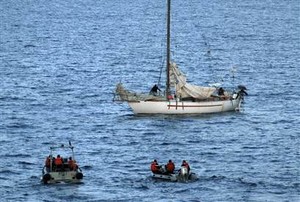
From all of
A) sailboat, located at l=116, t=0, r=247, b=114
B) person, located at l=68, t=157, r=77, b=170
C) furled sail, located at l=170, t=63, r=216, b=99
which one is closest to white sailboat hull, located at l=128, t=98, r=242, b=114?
sailboat, located at l=116, t=0, r=247, b=114

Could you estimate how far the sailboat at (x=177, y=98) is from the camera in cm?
14312

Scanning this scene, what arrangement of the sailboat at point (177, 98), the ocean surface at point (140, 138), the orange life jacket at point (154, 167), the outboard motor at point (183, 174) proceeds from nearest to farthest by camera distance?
the ocean surface at point (140, 138)
the outboard motor at point (183, 174)
the orange life jacket at point (154, 167)
the sailboat at point (177, 98)

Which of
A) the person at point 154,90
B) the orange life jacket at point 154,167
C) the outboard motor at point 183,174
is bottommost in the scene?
the outboard motor at point 183,174

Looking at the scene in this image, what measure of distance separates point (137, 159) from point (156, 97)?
20107 millimetres

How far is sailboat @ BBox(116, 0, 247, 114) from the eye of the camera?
143 m

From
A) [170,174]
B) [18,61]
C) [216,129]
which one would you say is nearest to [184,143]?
[216,129]

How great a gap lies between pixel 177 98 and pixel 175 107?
48.4 inches

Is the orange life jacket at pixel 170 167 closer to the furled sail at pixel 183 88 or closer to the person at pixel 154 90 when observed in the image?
the furled sail at pixel 183 88

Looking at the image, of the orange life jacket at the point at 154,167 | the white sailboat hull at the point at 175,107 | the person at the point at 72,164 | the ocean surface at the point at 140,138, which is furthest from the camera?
the white sailboat hull at the point at 175,107

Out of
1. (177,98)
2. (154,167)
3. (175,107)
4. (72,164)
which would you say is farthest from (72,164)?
(177,98)

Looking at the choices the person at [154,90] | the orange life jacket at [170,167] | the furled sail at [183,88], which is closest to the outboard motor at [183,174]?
the orange life jacket at [170,167]

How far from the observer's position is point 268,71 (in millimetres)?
186000

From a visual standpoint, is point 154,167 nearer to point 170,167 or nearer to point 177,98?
point 170,167

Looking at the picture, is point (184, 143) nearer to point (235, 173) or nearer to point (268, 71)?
point (235, 173)
